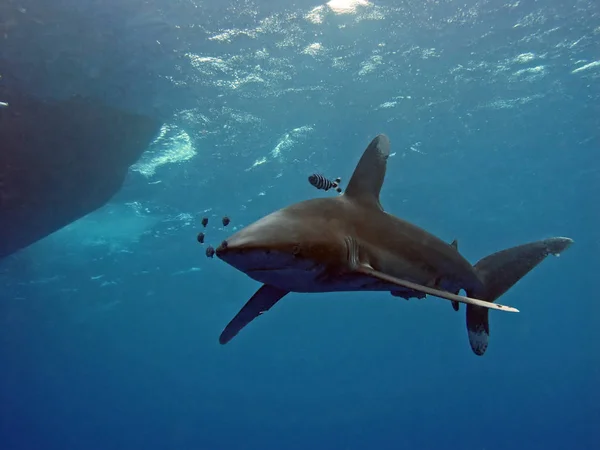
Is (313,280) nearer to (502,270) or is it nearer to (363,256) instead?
(363,256)

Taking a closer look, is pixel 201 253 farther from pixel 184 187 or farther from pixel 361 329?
pixel 361 329

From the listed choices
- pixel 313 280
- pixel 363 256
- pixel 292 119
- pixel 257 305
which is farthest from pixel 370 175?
pixel 292 119

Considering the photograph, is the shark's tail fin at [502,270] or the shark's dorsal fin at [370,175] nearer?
the shark's dorsal fin at [370,175]

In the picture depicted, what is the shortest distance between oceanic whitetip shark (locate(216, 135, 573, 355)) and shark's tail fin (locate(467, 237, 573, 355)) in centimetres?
1

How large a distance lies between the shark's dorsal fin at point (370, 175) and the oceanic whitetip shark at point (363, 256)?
0.01 meters

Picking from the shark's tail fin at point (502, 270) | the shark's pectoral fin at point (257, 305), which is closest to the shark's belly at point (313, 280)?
the shark's pectoral fin at point (257, 305)

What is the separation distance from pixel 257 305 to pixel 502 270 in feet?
10.1

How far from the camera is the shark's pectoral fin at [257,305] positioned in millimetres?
4555

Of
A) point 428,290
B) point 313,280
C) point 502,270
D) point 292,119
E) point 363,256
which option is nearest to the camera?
point 428,290

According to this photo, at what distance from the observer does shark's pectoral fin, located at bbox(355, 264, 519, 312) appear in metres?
2.84

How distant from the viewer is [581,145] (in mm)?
24969

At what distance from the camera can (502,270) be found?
17.5ft

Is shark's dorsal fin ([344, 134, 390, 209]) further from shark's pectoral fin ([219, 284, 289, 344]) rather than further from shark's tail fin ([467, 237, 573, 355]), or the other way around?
shark's tail fin ([467, 237, 573, 355])

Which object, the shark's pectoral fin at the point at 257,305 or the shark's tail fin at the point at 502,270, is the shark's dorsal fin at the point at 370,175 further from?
the shark's tail fin at the point at 502,270
